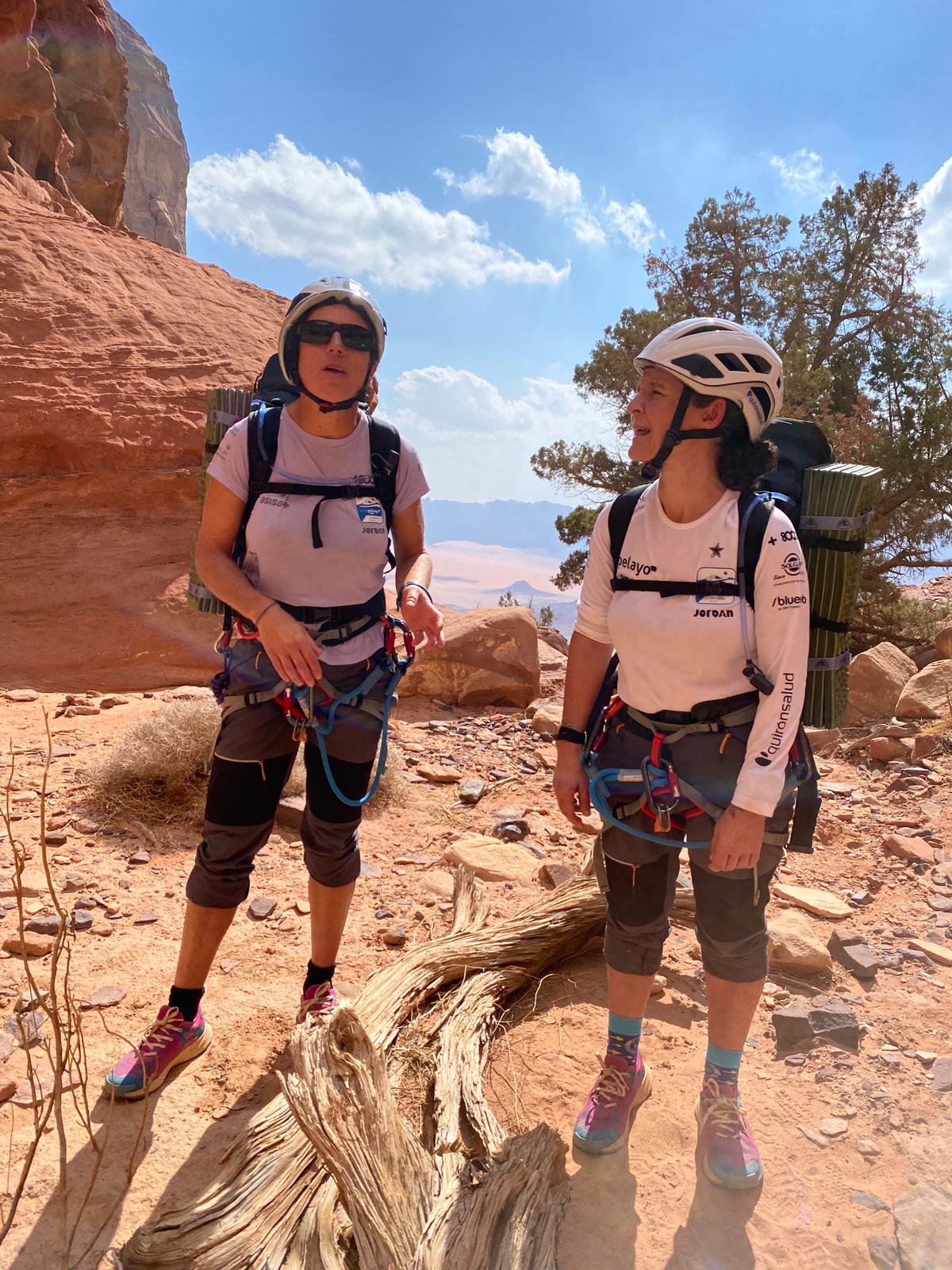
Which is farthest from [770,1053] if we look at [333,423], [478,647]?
[478,647]

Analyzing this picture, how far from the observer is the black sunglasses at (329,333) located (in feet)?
8.20

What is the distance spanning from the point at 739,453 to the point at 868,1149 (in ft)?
7.04

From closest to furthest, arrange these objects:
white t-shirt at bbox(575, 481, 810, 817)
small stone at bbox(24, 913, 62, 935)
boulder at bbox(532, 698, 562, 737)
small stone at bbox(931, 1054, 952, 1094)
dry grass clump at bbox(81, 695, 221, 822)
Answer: white t-shirt at bbox(575, 481, 810, 817) < small stone at bbox(931, 1054, 952, 1094) < small stone at bbox(24, 913, 62, 935) < dry grass clump at bbox(81, 695, 221, 822) < boulder at bbox(532, 698, 562, 737)

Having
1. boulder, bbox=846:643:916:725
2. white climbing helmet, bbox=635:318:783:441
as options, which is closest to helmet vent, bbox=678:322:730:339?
white climbing helmet, bbox=635:318:783:441

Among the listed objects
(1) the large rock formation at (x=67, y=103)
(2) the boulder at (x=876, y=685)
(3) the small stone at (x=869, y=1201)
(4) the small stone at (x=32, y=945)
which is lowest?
(4) the small stone at (x=32, y=945)

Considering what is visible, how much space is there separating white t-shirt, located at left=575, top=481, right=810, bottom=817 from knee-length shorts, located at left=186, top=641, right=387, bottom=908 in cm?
88

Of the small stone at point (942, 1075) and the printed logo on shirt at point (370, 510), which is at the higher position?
the printed logo on shirt at point (370, 510)

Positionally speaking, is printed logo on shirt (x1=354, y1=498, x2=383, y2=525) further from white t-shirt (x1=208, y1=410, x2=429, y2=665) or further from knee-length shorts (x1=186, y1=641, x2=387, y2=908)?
knee-length shorts (x1=186, y1=641, x2=387, y2=908)

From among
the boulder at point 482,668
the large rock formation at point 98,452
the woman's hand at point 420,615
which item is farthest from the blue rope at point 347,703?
the large rock formation at point 98,452

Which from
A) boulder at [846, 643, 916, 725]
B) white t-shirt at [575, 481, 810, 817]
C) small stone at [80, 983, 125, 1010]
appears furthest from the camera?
boulder at [846, 643, 916, 725]

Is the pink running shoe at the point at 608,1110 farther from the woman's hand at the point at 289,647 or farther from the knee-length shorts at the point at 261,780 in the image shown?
the woman's hand at the point at 289,647

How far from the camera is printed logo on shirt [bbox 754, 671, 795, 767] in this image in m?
2.06

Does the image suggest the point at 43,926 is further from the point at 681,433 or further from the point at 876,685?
the point at 876,685

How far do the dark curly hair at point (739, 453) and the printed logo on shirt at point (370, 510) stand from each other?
99cm
